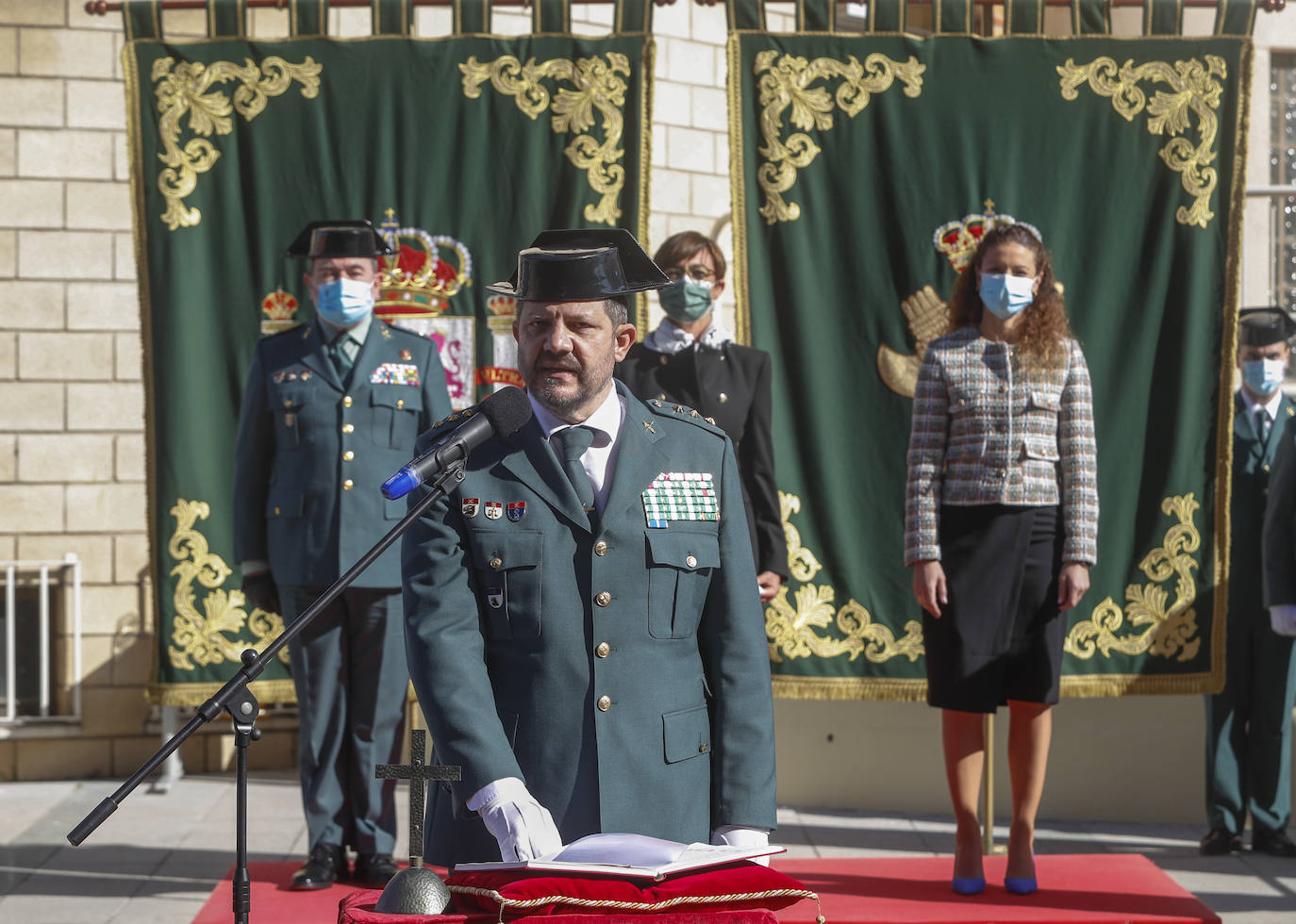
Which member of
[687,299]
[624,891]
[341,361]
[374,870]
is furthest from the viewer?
[687,299]

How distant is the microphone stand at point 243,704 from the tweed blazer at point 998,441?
2.24 meters

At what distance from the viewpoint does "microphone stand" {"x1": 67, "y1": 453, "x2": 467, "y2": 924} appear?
2.19m

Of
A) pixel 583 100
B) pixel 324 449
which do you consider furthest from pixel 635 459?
pixel 583 100

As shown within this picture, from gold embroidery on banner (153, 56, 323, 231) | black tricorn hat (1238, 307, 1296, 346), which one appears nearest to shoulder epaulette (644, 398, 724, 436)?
gold embroidery on banner (153, 56, 323, 231)

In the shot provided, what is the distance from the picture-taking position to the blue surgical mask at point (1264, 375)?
5.59 meters

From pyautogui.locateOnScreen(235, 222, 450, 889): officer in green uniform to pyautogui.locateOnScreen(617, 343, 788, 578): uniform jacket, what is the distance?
0.72m

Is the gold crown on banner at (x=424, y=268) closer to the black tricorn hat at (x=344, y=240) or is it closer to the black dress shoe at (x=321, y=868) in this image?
the black tricorn hat at (x=344, y=240)

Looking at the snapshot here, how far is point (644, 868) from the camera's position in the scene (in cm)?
201

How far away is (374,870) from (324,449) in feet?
4.15

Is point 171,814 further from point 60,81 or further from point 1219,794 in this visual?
point 1219,794

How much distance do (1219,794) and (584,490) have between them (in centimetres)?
392

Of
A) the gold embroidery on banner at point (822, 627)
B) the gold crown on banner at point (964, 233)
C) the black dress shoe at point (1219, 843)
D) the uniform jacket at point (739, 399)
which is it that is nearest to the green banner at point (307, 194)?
the uniform jacket at point (739, 399)

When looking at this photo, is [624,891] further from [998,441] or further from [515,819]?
[998,441]

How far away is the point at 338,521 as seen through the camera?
4.33 metres
